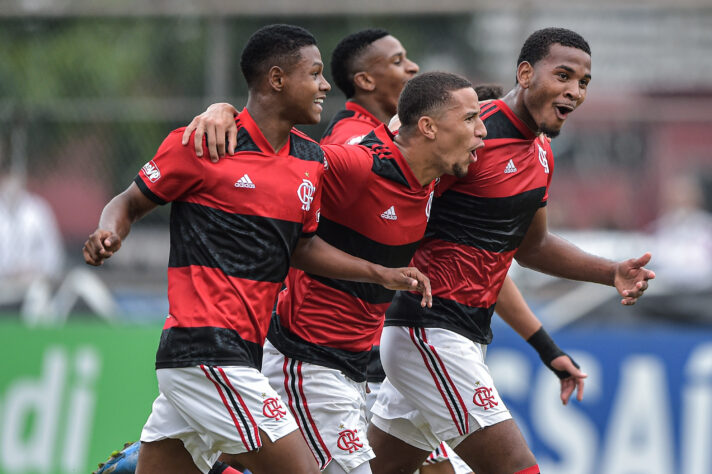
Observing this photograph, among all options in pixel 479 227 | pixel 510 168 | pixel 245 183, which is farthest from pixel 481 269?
pixel 245 183

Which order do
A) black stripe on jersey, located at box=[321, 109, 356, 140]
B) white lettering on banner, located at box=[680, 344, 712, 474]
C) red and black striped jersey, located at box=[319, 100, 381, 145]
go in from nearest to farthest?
red and black striped jersey, located at box=[319, 100, 381, 145]
black stripe on jersey, located at box=[321, 109, 356, 140]
white lettering on banner, located at box=[680, 344, 712, 474]

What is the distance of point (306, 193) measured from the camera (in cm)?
485

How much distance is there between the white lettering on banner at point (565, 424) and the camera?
8.72 meters

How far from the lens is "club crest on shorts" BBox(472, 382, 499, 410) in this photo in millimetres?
5277

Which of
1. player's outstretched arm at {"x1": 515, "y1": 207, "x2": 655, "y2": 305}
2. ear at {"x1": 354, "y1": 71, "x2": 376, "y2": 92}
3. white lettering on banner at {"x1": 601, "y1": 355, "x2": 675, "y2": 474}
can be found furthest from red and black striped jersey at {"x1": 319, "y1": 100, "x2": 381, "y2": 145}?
white lettering on banner at {"x1": 601, "y1": 355, "x2": 675, "y2": 474}

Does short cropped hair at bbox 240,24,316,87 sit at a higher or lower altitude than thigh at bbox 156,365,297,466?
higher

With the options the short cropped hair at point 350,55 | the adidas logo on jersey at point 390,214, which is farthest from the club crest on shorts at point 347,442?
the short cropped hair at point 350,55

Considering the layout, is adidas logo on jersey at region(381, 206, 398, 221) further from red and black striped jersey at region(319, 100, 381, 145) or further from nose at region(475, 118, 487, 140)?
red and black striped jersey at region(319, 100, 381, 145)

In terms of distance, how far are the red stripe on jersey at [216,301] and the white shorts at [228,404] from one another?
0.61 ft

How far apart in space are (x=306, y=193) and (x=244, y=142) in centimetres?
34

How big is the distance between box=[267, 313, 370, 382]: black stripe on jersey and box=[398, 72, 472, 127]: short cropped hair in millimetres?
1105

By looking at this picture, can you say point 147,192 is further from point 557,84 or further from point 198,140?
point 557,84

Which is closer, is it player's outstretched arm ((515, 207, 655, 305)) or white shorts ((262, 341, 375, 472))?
white shorts ((262, 341, 375, 472))

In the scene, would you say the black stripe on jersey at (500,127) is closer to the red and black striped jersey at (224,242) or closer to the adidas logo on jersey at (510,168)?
the adidas logo on jersey at (510,168)
